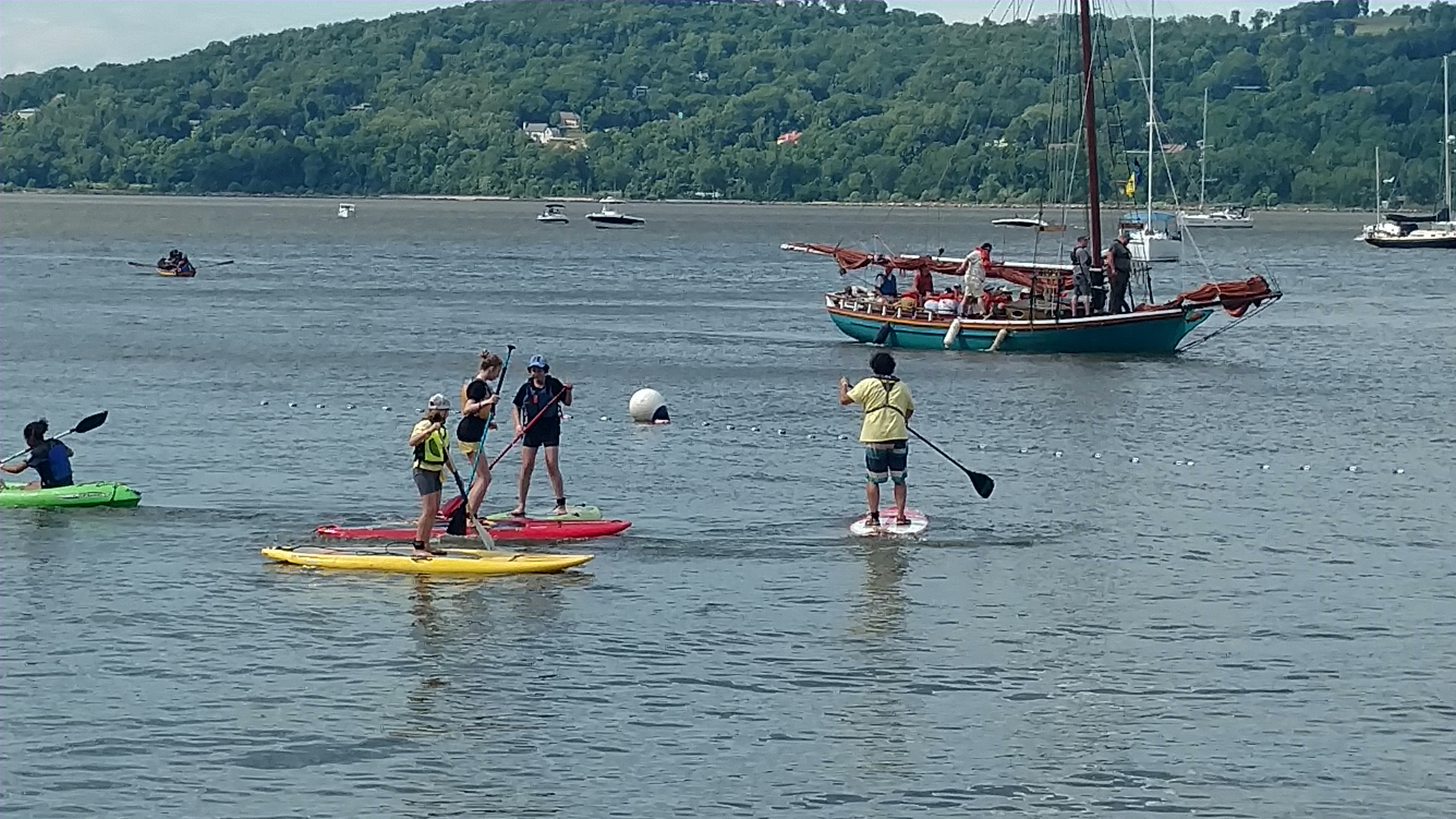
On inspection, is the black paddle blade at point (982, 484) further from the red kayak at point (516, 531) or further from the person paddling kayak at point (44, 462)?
the person paddling kayak at point (44, 462)

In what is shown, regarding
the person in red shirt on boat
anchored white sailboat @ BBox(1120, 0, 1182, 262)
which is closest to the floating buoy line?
the person in red shirt on boat

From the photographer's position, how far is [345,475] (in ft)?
104

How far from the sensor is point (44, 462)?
27.7 m

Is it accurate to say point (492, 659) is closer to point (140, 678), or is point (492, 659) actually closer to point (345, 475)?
point (140, 678)

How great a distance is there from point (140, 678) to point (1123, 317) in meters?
34.3

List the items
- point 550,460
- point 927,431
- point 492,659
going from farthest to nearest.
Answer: point 927,431 → point 550,460 → point 492,659

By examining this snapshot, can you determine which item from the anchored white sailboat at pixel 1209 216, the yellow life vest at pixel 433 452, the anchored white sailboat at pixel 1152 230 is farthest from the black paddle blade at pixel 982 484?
the anchored white sailboat at pixel 1209 216

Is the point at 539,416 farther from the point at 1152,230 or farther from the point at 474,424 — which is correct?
the point at 1152,230

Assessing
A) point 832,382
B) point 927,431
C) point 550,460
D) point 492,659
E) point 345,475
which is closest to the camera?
point 492,659

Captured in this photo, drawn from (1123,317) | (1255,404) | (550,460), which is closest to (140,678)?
(550,460)

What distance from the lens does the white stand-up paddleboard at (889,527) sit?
26.2 m

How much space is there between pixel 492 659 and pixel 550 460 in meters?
6.31

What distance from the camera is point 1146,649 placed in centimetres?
2080

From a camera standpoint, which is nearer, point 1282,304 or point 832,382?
point 832,382
